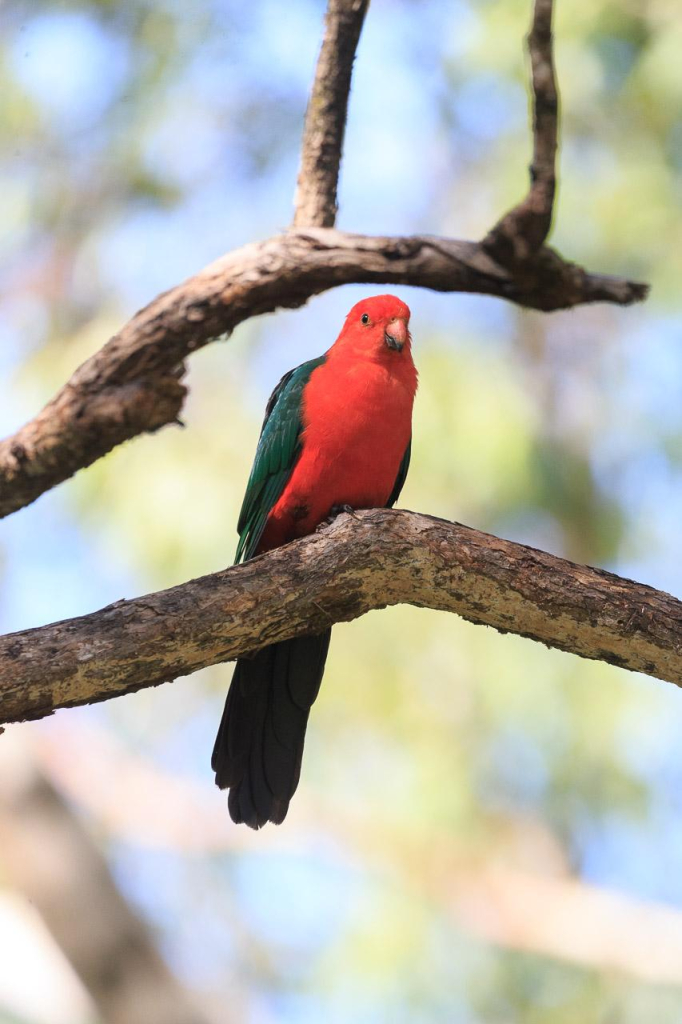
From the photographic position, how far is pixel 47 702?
12.3ft

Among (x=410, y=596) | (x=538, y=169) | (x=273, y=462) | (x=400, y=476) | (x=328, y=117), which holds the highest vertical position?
(x=328, y=117)

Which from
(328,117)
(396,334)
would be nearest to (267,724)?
(396,334)

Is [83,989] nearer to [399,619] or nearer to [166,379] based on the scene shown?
[399,619]

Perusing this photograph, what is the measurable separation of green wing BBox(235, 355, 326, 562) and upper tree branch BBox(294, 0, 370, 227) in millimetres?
982

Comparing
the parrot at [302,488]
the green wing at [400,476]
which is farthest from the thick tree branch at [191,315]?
the green wing at [400,476]

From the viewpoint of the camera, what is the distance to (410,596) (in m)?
4.29

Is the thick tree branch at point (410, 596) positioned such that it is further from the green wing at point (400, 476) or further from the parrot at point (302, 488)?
the green wing at point (400, 476)

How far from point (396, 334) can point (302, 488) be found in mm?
857

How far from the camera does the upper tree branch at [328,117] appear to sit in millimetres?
5754

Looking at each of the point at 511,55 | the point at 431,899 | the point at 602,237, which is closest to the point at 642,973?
the point at 431,899

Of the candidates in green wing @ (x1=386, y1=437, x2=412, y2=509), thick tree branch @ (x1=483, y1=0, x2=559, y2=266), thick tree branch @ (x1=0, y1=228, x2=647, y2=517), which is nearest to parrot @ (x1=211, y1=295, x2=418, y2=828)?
green wing @ (x1=386, y1=437, x2=412, y2=509)

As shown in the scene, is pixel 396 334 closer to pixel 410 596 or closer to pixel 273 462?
pixel 273 462

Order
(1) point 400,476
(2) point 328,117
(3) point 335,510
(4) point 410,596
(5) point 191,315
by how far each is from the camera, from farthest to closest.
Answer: (2) point 328,117, (1) point 400,476, (5) point 191,315, (3) point 335,510, (4) point 410,596

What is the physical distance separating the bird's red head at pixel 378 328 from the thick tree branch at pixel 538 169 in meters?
0.61
